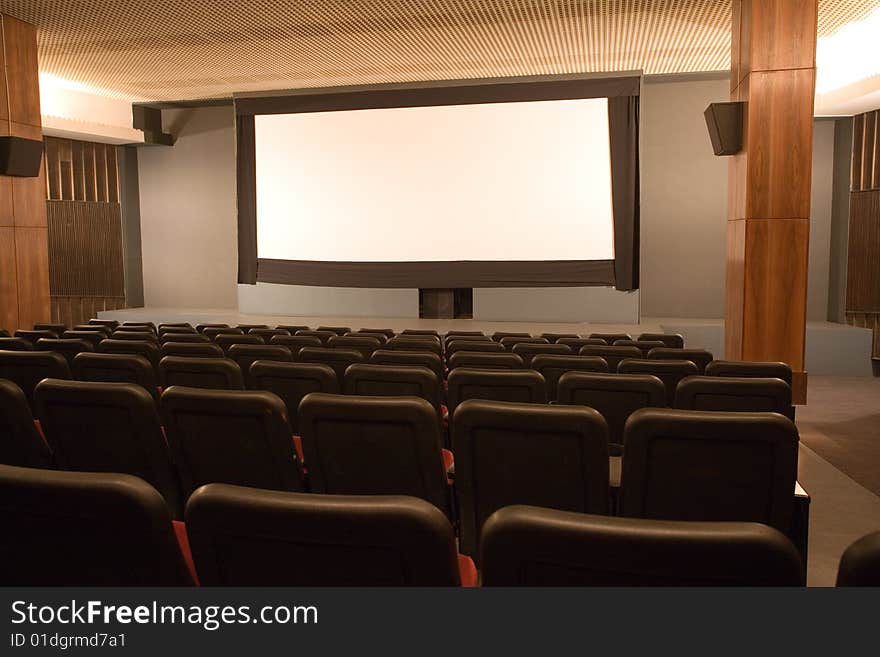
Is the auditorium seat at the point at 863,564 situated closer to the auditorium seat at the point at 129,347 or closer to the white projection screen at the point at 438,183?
the auditorium seat at the point at 129,347

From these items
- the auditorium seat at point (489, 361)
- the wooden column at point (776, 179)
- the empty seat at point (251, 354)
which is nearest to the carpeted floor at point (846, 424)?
the wooden column at point (776, 179)

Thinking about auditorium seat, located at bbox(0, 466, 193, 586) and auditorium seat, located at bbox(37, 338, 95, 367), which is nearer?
auditorium seat, located at bbox(0, 466, 193, 586)

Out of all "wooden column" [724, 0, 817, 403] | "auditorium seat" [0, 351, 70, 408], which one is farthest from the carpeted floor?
"auditorium seat" [0, 351, 70, 408]

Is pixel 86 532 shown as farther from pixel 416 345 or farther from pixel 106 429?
pixel 416 345

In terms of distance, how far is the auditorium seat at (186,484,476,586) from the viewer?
1.12 meters

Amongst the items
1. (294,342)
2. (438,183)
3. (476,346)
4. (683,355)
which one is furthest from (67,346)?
(438,183)

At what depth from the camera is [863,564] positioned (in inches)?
36.8

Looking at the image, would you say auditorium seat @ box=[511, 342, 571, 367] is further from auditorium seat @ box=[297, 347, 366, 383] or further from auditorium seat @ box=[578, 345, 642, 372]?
auditorium seat @ box=[297, 347, 366, 383]

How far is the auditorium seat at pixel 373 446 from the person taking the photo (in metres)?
2.22

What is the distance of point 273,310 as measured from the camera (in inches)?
459

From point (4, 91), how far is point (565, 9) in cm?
597

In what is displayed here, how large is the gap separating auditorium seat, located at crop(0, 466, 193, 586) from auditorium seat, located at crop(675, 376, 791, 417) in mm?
2205
